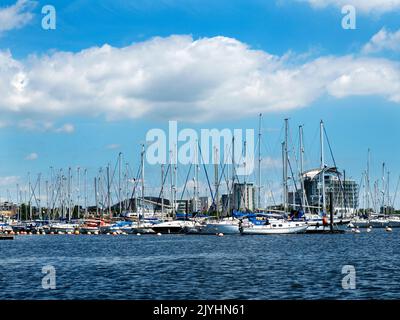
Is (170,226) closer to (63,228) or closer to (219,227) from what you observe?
(219,227)

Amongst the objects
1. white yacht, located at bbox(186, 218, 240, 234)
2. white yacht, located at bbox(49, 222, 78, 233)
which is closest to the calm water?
white yacht, located at bbox(186, 218, 240, 234)

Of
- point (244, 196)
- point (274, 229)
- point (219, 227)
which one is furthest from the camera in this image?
point (244, 196)

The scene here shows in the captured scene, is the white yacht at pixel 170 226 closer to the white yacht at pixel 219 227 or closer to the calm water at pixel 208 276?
the white yacht at pixel 219 227

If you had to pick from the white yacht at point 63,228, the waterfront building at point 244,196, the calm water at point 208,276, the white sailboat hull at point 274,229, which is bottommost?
the white yacht at point 63,228

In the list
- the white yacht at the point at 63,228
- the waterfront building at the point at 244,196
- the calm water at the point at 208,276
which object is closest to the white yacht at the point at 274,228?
the waterfront building at the point at 244,196

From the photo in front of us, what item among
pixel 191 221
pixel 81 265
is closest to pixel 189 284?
pixel 81 265

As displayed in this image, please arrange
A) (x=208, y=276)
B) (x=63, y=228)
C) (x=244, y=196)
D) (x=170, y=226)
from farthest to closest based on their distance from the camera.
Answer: (x=63, y=228) < (x=170, y=226) < (x=244, y=196) < (x=208, y=276)

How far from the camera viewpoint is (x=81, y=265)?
5631cm

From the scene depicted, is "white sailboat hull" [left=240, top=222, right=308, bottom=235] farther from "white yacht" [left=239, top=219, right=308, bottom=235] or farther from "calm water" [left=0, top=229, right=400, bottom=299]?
"calm water" [left=0, top=229, right=400, bottom=299]

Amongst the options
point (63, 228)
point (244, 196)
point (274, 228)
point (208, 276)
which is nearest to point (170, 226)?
point (244, 196)
